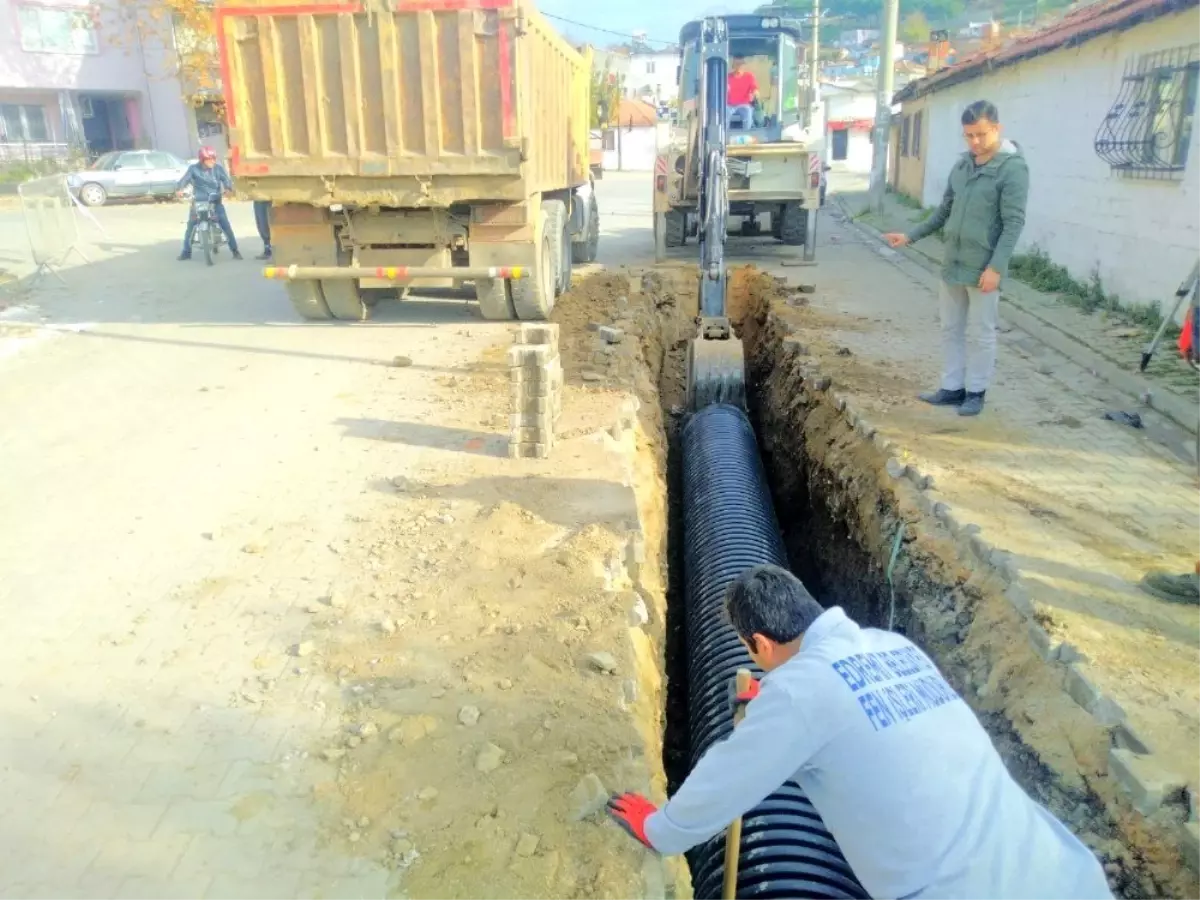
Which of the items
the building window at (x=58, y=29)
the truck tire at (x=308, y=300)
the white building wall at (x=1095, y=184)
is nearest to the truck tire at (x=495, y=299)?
the truck tire at (x=308, y=300)

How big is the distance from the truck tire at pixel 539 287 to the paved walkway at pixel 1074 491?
266 cm

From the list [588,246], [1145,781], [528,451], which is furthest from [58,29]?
[1145,781]

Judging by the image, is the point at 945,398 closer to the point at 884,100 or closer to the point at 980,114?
the point at 980,114

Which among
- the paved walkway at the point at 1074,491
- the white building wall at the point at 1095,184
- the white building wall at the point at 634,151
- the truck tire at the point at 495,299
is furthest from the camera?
the white building wall at the point at 634,151

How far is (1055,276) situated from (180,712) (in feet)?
34.3

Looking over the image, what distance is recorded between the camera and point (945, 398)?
6.51 metres

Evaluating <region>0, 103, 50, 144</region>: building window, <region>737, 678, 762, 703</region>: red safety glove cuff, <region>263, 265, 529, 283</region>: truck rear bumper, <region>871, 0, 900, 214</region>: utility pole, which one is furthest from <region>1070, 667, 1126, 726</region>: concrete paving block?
<region>0, 103, 50, 144</region>: building window

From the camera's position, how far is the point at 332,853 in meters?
2.73

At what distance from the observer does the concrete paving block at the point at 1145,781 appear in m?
2.93

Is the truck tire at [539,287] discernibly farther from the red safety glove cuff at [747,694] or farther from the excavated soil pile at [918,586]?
the red safety glove cuff at [747,694]

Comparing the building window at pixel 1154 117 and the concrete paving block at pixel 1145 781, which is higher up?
the building window at pixel 1154 117

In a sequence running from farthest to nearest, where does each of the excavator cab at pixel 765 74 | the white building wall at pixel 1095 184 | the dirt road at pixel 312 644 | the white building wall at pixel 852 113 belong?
the white building wall at pixel 852 113, the excavator cab at pixel 765 74, the white building wall at pixel 1095 184, the dirt road at pixel 312 644

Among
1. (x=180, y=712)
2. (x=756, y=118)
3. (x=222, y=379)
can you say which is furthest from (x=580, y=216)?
(x=180, y=712)

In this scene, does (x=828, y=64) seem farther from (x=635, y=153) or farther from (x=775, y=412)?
(x=775, y=412)
